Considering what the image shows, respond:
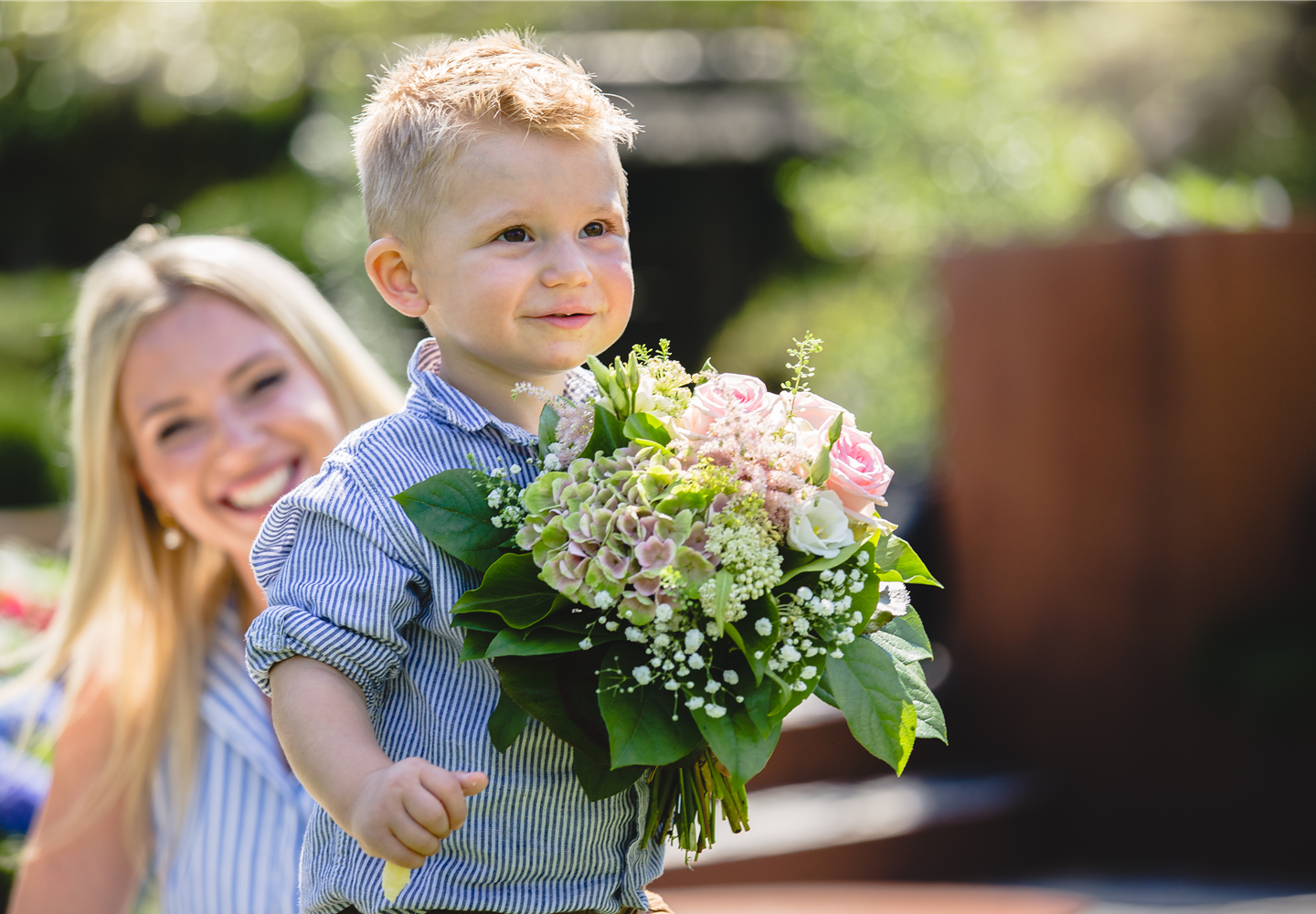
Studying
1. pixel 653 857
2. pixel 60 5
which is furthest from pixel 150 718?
pixel 60 5

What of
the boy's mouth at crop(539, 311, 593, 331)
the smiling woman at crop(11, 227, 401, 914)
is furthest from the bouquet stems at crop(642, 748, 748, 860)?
the smiling woman at crop(11, 227, 401, 914)

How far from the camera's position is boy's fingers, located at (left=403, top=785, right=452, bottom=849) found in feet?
4.49

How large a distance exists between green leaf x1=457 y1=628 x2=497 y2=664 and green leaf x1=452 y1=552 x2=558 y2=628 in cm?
2

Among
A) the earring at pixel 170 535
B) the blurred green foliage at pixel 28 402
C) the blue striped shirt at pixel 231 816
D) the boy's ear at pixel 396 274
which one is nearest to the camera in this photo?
the boy's ear at pixel 396 274

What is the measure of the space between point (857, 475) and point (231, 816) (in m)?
1.82

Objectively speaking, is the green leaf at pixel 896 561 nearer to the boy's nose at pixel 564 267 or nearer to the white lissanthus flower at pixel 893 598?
the white lissanthus flower at pixel 893 598

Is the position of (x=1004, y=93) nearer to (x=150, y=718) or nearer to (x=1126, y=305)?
(x=1126, y=305)

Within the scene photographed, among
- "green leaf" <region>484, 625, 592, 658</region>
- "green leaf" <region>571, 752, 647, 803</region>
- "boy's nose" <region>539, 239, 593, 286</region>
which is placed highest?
"boy's nose" <region>539, 239, 593, 286</region>

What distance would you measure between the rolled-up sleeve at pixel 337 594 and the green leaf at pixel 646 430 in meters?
0.32

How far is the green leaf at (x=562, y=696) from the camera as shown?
1.49 m

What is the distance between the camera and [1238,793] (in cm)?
620

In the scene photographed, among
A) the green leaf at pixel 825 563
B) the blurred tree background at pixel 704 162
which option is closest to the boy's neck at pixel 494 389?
the green leaf at pixel 825 563

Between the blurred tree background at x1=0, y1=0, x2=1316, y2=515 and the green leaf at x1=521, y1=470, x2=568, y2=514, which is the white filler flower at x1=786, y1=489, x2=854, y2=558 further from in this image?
the blurred tree background at x1=0, y1=0, x2=1316, y2=515

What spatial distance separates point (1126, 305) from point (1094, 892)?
279 cm
